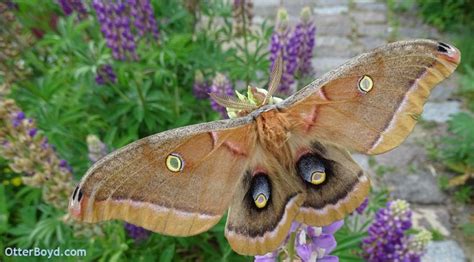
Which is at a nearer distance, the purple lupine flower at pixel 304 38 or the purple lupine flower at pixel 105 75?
the purple lupine flower at pixel 304 38

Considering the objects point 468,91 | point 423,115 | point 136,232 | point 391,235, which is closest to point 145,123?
point 136,232

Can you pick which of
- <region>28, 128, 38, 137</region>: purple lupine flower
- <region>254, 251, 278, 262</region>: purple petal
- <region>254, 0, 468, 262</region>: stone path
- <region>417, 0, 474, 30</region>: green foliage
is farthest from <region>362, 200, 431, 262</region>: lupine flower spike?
<region>417, 0, 474, 30</region>: green foliage

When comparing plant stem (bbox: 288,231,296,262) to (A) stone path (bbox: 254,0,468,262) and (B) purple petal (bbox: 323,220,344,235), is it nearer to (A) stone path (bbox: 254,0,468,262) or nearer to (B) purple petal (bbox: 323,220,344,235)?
(B) purple petal (bbox: 323,220,344,235)

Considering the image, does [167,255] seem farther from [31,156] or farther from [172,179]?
[172,179]

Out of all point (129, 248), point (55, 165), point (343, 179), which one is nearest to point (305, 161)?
point (343, 179)

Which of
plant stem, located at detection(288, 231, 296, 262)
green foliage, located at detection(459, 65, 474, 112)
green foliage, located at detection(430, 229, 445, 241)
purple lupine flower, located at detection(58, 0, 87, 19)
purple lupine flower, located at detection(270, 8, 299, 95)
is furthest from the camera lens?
green foliage, located at detection(459, 65, 474, 112)

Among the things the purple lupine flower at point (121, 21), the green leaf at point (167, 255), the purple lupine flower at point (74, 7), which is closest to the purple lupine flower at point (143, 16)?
the purple lupine flower at point (121, 21)

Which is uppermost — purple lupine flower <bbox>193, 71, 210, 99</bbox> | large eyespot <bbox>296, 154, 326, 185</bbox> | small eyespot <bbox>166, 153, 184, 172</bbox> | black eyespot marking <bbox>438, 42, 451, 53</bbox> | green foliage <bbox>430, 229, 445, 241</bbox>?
black eyespot marking <bbox>438, 42, 451, 53</bbox>

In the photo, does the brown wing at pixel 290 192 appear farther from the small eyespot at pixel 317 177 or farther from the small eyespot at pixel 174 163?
the small eyespot at pixel 174 163
